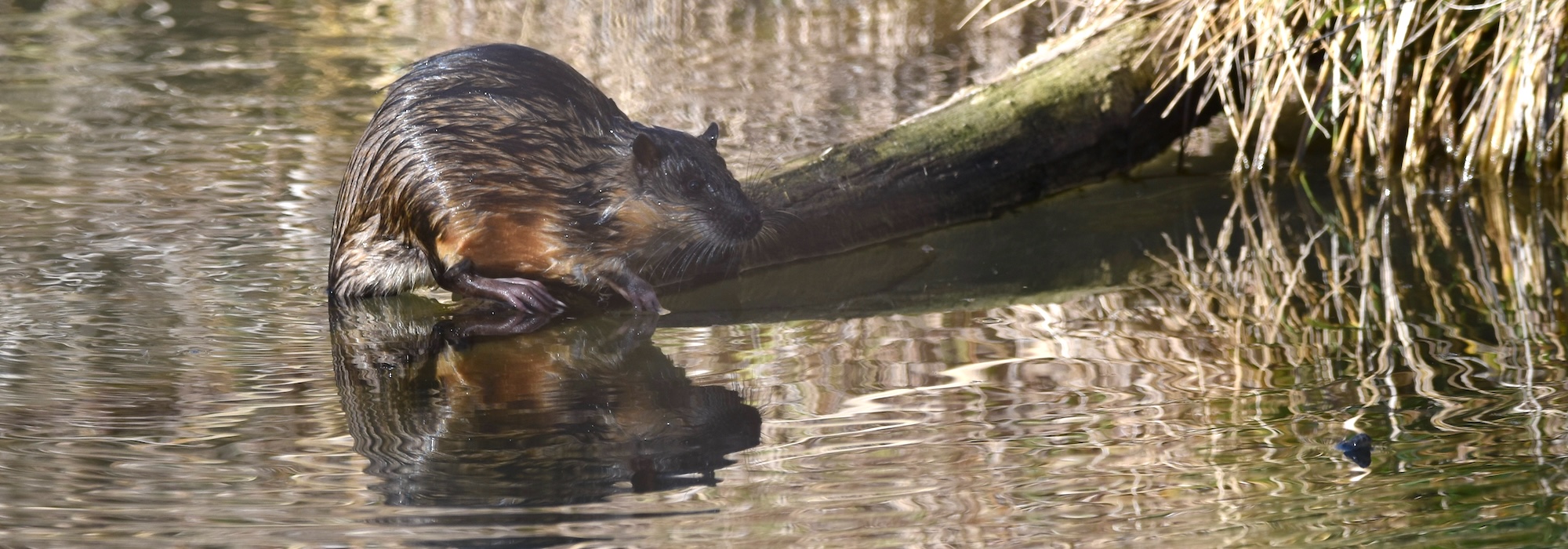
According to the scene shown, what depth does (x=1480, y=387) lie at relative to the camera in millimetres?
3105

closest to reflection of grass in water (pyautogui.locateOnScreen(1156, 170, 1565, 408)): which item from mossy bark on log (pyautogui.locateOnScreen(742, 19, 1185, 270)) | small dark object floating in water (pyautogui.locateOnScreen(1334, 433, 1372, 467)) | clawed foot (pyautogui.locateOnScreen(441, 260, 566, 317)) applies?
small dark object floating in water (pyautogui.locateOnScreen(1334, 433, 1372, 467))

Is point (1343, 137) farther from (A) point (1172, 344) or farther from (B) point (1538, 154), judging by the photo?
(A) point (1172, 344)

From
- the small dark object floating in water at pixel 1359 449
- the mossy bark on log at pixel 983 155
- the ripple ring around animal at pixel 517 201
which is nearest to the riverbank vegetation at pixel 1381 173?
the mossy bark on log at pixel 983 155

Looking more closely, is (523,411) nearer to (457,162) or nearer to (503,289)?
(503,289)

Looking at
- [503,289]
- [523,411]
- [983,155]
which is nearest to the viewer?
[523,411]

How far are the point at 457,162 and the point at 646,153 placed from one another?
1.56 feet

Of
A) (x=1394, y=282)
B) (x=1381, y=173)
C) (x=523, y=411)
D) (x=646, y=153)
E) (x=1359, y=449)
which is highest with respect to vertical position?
(x=646, y=153)

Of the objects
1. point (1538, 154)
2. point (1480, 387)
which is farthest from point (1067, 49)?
point (1480, 387)

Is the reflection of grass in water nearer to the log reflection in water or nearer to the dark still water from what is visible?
the dark still water

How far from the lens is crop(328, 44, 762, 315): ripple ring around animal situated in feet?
12.4

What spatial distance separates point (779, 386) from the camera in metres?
3.19

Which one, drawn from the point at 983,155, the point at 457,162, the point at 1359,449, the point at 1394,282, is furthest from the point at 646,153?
the point at 1394,282

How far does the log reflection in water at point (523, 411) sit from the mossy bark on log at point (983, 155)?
865 mm

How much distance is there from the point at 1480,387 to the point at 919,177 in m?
1.95
